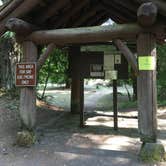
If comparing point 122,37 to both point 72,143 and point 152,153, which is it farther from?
point 72,143

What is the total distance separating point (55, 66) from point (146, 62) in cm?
751

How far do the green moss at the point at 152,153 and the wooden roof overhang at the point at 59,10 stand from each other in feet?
7.65

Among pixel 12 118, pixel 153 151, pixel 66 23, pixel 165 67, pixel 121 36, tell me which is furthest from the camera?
pixel 165 67

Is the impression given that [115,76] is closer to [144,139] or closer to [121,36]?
[121,36]

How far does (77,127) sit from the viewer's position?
→ 316 inches

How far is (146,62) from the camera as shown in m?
5.48

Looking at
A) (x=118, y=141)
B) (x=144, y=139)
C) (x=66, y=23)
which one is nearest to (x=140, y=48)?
(x=144, y=139)

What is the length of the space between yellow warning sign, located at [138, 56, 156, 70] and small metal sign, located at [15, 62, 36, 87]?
7.50 feet

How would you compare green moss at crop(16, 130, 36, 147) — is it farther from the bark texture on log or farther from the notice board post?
the bark texture on log

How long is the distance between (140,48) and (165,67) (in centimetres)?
818

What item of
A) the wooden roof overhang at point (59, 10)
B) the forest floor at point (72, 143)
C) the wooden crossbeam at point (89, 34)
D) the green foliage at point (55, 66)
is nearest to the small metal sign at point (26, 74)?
the wooden crossbeam at point (89, 34)

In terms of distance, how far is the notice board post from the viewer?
20.8 ft

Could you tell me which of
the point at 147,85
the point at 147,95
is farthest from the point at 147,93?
the point at 147,85

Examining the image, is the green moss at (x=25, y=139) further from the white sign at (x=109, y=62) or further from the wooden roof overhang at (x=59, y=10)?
the white sign at (x=109, y=62)
